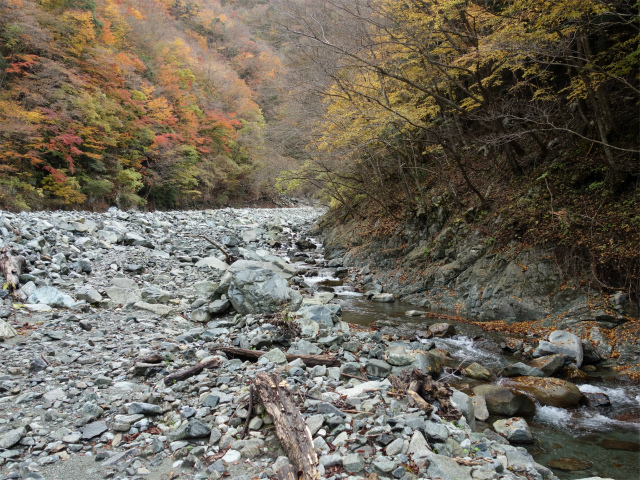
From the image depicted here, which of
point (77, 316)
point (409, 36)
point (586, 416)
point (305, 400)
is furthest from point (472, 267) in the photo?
point (77, 316)

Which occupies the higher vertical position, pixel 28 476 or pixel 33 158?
pixel 28 476

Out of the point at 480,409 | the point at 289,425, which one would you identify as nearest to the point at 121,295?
the point at 289,425

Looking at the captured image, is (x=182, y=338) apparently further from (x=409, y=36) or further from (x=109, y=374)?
(x=409, y=36)

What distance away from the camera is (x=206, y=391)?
11.8 feet

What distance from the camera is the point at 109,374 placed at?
3.93 m

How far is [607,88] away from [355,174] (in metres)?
8.63

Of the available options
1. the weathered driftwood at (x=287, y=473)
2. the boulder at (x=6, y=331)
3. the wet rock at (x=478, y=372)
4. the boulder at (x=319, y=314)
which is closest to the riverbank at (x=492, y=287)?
the wet rock at (x=478, y=372)

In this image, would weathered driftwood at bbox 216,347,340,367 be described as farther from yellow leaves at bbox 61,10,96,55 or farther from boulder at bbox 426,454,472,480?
yellow leaves at bbox 61,10,96,55

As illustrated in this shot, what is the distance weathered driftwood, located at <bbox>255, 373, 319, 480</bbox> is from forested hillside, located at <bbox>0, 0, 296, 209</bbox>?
942cm

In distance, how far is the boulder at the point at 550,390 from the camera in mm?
4391

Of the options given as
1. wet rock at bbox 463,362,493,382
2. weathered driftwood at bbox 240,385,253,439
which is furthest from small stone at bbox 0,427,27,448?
wet rock at bbox 463,362,493,382

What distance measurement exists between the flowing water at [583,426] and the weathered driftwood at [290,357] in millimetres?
1512

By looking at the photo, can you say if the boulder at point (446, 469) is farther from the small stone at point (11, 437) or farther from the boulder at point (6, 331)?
the boulder at point (6, 331)

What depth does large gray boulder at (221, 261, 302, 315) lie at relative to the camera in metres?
6.38
